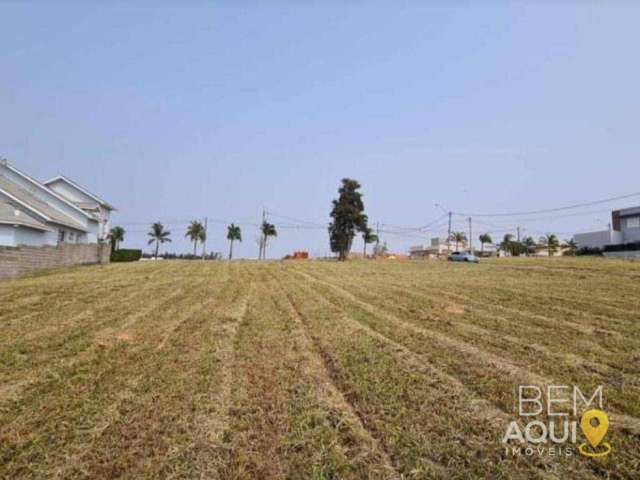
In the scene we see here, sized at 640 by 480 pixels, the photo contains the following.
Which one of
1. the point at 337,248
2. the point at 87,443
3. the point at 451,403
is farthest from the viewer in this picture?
the point at 337,248

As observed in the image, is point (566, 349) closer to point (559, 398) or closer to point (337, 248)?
point (559, 398)

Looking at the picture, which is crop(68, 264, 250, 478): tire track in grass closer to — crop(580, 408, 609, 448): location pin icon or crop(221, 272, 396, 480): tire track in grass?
crop(221, 272, 396, 480): tire track in grass

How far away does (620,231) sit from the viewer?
5022 cm

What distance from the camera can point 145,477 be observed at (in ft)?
8.72

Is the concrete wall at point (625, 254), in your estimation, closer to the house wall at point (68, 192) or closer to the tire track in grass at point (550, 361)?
the tire track in grass at point (550, 361)

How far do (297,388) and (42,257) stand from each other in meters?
22.0

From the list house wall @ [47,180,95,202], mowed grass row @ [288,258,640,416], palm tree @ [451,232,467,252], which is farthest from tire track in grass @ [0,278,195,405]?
palm tree @ [451,232,467,252]

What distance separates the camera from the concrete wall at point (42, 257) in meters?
17.1

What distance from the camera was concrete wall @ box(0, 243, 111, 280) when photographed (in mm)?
17125

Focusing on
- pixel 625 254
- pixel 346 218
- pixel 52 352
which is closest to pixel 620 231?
pixel 625 254

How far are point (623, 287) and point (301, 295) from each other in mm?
11659

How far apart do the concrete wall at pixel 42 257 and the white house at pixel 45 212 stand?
2186 mm

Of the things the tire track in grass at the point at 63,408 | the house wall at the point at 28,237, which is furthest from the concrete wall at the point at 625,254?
the house wall at the point at 28,237

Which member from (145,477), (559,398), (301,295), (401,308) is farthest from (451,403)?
(301,295)
